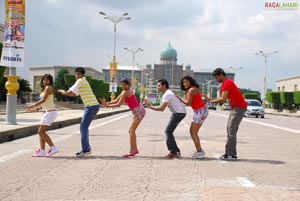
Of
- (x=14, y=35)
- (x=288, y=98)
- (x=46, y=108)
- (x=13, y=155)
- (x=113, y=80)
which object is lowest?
(x=13, y=155)

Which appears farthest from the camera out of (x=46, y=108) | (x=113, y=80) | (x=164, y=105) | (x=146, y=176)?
(x=113, y=80)

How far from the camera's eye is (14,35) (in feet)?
51.8

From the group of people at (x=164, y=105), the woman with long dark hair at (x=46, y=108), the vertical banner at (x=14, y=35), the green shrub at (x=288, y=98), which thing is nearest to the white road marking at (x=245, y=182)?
the group of people at (x=164, y=105)

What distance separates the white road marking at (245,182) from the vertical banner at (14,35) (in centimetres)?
1104

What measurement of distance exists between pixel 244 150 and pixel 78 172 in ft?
17.2

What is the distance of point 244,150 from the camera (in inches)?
436

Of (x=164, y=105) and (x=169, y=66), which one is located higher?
(x=169, y=66)

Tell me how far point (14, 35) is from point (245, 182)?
11719 mm

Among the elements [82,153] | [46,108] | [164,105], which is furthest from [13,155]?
[164,105]

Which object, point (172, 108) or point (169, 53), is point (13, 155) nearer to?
point (172, 108)

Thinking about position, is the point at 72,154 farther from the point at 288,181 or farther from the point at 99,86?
the point at 99,86

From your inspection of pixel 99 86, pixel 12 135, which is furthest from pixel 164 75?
pixel 12 135

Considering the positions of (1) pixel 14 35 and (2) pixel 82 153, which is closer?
(2) pixel 82 153

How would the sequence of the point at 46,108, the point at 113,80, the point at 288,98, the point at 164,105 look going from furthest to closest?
1. the point at 288,98
2. the point at 113,80
3. the point at 46,108
4. the point at 164,105
